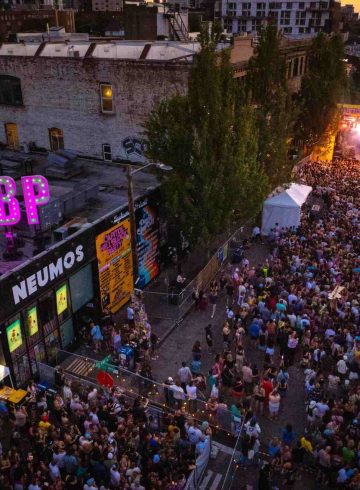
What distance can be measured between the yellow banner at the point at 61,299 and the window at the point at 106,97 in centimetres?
1349

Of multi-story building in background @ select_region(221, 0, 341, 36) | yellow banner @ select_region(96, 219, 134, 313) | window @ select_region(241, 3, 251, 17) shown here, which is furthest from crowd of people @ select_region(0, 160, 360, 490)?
window @ select_region(241, 3, 251, 17)

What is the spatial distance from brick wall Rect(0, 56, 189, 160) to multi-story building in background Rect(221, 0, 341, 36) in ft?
243

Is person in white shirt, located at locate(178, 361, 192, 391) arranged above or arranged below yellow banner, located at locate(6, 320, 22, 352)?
below

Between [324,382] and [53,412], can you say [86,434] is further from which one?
[324,382]

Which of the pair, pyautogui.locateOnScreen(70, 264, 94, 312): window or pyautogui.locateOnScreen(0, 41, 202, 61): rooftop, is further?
pyautogui.locateOnScreen(0, 41, 202, 61): rooftop

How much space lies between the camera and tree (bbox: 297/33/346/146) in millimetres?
36062

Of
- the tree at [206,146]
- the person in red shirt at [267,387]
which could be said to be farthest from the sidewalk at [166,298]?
the person in red shirt at [267,387]

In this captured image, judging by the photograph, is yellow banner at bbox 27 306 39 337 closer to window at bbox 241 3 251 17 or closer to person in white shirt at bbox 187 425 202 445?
person in white shirt at bbox 187 425 202 445

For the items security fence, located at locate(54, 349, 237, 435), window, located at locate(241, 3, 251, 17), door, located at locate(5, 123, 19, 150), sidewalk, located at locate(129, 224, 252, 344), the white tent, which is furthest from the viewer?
window, located at locate(241, 3, 251, 17)

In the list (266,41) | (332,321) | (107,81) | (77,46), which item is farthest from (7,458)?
(77,46)

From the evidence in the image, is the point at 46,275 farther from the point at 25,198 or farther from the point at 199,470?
the point at 199,470

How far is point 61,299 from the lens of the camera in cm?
1703

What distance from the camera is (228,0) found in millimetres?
104062

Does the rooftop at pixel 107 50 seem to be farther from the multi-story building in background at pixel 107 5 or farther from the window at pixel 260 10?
the multi-story building in background at pixel 107 5
